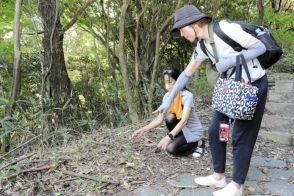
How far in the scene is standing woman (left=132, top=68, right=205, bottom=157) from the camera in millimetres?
4531

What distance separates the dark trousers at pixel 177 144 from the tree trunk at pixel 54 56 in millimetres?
2873

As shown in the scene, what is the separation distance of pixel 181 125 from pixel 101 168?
1007 millimetres

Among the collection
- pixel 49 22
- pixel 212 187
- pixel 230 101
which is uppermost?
pixel 49 22

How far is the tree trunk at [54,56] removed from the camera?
278 inches

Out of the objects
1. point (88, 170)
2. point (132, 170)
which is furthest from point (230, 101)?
point (88, 170)

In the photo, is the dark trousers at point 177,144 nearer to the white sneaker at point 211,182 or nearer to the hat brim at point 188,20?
the white sneaker at point 211,182

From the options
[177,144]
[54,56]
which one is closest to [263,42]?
[177,144]

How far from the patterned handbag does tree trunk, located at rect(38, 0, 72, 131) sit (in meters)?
4.31

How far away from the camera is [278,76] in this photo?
25.4 feet

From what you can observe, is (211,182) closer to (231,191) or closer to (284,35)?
(231,191)

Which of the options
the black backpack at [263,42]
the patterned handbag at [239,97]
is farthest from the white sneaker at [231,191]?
the black backpack at [263,42]

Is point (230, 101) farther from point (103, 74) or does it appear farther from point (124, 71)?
point (103, 74)

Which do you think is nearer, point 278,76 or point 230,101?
point 230,101

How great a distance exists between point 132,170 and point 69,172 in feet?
2.15
